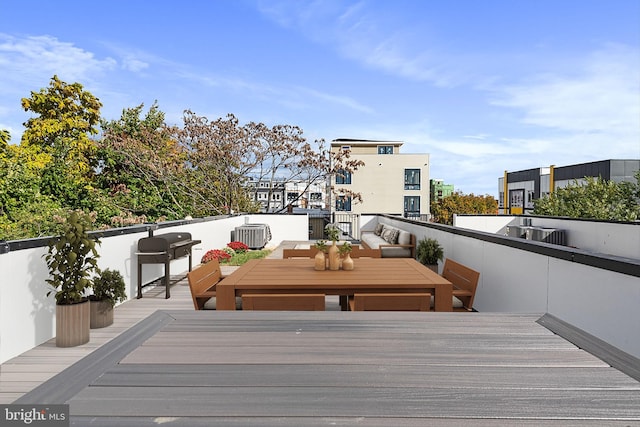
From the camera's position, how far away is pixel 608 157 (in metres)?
29.5

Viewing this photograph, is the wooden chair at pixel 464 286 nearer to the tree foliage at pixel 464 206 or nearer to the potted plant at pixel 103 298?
the potted plant at pixel 103 298

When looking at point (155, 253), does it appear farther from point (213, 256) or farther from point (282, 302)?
point (282, 302)

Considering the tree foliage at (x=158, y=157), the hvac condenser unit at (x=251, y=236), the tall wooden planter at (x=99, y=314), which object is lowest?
the tall wooden planter at (x=99, y=314)

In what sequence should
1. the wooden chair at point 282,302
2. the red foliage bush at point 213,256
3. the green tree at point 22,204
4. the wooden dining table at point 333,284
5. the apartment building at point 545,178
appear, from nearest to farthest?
the wooden chair at point 282,302
the wooden dining table at point 333,284
the red foliage bush at point 213,256
the green tree at point 22,204
the apartment building at point 545,178

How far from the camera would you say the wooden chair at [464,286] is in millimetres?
3516

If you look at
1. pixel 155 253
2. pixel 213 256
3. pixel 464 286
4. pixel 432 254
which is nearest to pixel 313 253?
pixel 432 254

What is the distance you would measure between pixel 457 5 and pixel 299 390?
1130cm

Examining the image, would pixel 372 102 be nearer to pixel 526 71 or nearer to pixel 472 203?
pixel 526 71

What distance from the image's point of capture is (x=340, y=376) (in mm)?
1334

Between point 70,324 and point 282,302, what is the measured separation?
7.27 ft

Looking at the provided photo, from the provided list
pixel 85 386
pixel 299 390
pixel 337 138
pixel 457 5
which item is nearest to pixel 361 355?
pixel 299 390

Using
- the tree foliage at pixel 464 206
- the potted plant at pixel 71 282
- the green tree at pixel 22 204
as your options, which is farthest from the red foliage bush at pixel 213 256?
the tree foliage at pixel 464 206

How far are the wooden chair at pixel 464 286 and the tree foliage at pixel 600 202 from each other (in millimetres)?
12148

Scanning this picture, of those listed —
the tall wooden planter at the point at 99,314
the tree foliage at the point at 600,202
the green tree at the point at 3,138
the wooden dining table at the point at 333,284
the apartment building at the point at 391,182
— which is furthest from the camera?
the apartment building at the point at 391,182
